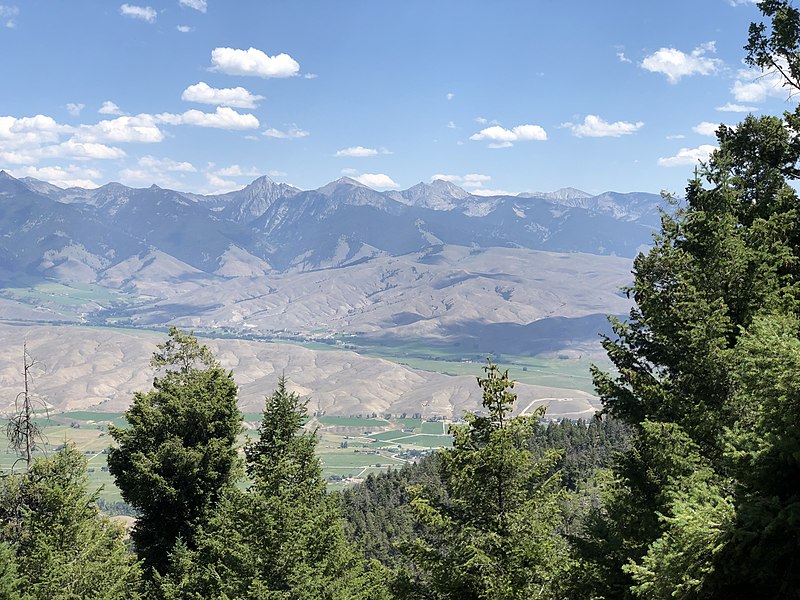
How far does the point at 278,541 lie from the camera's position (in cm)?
1770

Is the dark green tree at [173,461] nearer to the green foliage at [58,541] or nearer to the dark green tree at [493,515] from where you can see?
the green foliage at [58,541]

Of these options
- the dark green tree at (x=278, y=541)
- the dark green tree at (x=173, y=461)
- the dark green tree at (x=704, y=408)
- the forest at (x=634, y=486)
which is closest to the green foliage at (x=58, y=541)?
the forest at (x=634, y=486)

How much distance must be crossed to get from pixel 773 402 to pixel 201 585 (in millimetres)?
19792

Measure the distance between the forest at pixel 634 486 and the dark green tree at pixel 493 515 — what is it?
0.16 ft

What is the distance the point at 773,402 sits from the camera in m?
10.3

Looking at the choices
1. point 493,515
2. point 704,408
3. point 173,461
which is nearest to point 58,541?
point 173,461

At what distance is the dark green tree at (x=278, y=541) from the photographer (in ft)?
57.8

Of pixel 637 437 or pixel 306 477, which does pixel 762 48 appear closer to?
pixel 637 437

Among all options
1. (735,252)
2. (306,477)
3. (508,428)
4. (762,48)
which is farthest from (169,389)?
(762,48)

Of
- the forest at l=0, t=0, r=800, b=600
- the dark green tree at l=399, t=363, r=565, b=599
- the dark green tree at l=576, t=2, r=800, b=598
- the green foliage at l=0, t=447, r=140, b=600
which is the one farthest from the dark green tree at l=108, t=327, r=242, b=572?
the dark green tree at l=576, t=2, r=800, b=598

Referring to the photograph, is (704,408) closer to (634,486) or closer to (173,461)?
(634,486)

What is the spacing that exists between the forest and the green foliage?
0.07 metres

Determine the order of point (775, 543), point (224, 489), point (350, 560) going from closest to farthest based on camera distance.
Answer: point (775, 543) < point (350, 560) < point (224, 489)

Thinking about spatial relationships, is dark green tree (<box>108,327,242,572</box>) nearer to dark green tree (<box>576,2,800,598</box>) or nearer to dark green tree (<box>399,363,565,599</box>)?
dark green tree (<box>399,363,565,599</box>)
